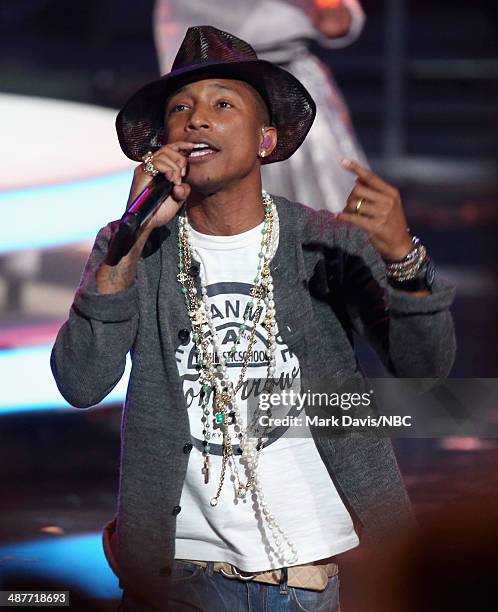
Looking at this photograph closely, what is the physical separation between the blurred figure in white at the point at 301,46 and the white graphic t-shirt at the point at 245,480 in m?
1.62

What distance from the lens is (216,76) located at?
5.74 ft

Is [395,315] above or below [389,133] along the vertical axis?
below

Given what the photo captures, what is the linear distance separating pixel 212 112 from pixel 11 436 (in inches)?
89.9

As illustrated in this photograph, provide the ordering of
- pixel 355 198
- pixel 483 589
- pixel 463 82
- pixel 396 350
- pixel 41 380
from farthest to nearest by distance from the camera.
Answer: pixel 463 82 < pixel 41 380 < pixel 483 589 < pixel 396 350 < pixel 355 198

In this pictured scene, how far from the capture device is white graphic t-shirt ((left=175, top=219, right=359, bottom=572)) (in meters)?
1.68

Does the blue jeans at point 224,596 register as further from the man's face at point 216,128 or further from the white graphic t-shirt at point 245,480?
the man's face at point 216,128

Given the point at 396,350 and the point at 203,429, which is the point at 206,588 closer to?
the point at 203,429

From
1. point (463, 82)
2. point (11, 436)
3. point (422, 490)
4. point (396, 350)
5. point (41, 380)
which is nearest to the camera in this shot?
point (396, 350)

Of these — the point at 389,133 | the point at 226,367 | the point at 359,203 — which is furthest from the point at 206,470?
→ the point at 389,133

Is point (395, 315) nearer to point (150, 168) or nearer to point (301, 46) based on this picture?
point (150, 168)

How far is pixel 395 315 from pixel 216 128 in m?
0.43

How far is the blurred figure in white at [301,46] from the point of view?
3.29 metres

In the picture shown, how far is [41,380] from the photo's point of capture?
341 centimetres

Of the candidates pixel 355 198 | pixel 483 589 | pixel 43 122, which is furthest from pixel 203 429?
pixel 43 122
